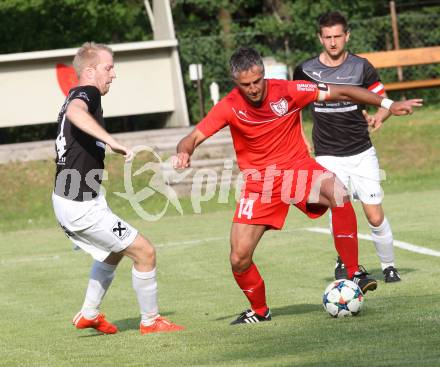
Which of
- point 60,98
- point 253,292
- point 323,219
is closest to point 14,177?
point 60,98

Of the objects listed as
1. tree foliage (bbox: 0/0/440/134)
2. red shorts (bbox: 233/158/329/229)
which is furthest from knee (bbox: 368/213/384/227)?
tree foliage (bbox: 0/0/440/134)

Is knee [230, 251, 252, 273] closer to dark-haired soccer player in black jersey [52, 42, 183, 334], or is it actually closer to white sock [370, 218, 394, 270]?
dark-haired soccer player in black jersey [52, 42, 183, 334]

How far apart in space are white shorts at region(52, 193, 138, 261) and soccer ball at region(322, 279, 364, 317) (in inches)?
62.8

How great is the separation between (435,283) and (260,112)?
264cm

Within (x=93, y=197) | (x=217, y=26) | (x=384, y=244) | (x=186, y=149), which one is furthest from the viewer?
(x=217, y=26)

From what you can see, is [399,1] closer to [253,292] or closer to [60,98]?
[60,98]

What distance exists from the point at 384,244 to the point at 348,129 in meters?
1.18

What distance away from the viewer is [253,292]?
9266mm

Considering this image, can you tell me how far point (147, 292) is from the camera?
29.6 feet

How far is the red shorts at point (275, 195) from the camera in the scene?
9250 millimetres

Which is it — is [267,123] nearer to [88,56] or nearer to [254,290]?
[254,290]

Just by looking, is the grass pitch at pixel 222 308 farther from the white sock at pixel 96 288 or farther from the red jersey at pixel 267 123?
the red jersey at pixel 267 123

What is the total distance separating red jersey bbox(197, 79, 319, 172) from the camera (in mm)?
9094

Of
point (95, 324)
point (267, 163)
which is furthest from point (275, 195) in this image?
point (95, 324)
